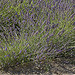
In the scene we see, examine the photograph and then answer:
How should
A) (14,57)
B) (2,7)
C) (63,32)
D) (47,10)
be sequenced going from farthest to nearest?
(2,7), (47,10), (63,32), (14,57)

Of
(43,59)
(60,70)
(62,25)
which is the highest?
(62,25)

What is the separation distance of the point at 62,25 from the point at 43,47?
1.95ft

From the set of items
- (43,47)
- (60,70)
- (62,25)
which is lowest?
(60,70)

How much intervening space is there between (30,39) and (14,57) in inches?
16.1

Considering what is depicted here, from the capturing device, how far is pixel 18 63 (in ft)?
7.14

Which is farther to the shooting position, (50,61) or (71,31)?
(71,31)

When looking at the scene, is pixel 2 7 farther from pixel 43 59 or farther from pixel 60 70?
pixel 60 70

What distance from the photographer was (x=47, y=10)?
2.79 metres

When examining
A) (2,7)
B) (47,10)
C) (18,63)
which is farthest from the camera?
(2,7)

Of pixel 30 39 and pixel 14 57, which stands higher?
pixel 30 39

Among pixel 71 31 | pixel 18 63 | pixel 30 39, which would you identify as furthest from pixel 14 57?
pixel 71 31

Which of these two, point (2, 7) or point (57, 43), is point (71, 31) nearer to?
point (57, 43)

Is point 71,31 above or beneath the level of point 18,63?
above

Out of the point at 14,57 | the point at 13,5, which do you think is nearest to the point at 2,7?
the point at 13,5
